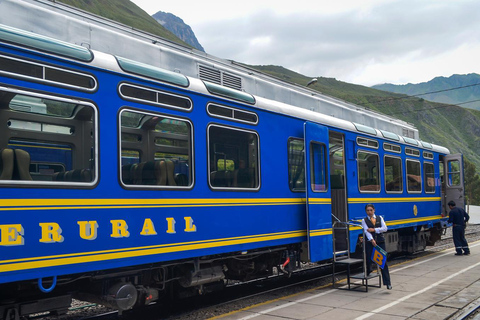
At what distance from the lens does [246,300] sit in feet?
26.8

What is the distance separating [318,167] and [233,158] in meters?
2.40

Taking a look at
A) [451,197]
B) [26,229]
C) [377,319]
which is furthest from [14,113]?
[451,197]

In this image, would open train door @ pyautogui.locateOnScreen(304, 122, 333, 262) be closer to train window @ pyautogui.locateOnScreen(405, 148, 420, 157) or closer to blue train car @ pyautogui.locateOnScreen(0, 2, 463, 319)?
blue train car @ pyautogui.locateOnScreen(0, 2, 463, 319)

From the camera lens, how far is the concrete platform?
23.1 ft

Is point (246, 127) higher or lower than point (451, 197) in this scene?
higher

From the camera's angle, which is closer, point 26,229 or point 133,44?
point 26,229

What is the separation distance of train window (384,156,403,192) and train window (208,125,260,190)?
16.9 ft

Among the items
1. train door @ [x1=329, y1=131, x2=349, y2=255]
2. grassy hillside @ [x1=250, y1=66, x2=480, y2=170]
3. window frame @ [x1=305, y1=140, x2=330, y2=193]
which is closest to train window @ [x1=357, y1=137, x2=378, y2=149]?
train door @ [x1=329, y1=131, x2=349, y2=255]

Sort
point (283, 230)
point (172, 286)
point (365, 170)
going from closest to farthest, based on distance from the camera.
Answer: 1. point (172, 286)
2. point (283, 230)
3. point (365, 170)

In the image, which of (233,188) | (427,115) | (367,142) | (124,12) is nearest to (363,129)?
(367,142)

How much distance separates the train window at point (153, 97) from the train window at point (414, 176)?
8.28 metres

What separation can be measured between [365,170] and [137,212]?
6.42m

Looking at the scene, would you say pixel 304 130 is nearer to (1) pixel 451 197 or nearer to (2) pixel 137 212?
(2) pixel 137 212

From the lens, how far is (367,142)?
36.3 feet
